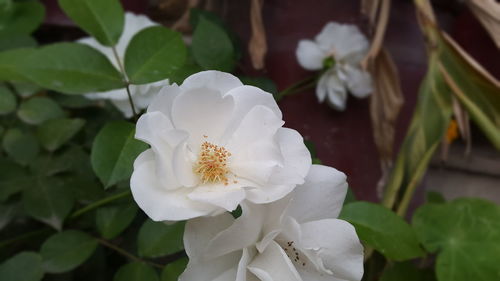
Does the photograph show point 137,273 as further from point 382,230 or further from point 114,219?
point 382,230

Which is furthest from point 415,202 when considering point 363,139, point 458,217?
point 458,217

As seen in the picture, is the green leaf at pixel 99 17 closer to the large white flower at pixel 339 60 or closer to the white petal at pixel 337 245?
the white petal at pixel 337 245

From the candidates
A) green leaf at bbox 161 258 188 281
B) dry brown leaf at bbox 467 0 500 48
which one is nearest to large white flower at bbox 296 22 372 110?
dry brown leaf at bbox 467 0 500 48

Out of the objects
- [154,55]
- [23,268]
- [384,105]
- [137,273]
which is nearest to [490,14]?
[384,105]

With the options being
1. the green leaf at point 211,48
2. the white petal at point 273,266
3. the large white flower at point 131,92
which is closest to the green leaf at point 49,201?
the large white flower at point 131,92

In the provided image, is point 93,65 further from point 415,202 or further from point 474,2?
point 415,202

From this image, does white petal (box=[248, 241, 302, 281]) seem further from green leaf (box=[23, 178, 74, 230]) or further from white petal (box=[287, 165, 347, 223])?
green leaf (box=[23, 178, 74, 230])
